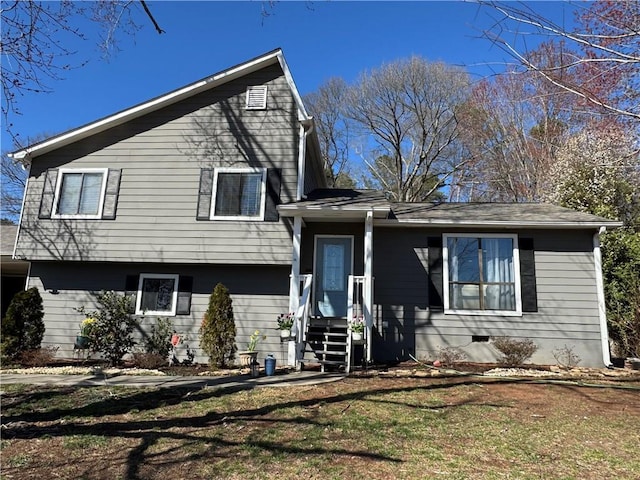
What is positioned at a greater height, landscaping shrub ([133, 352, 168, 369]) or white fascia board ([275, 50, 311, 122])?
white fascia board ([275, 50, 311, 122])

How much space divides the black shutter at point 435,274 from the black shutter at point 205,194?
16.2 feet

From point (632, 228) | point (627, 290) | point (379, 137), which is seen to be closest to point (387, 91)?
point (379, 137)

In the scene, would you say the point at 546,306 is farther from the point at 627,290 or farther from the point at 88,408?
the point at 88,408

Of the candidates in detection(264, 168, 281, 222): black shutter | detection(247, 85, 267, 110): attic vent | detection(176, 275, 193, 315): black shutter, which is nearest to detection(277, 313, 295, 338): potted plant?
detection(264, 168, 281, 222): black shutter

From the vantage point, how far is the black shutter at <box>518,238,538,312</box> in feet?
28.2

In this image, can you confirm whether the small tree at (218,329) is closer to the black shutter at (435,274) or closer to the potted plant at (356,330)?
the potted plant at (356,330)

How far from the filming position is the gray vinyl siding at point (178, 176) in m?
8.82

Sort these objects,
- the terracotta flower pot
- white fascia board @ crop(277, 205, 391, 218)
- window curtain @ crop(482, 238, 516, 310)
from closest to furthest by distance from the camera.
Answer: the terracotta flower pot, white fascia board @ crop(277, 205, 391, 218), window curtain @ crop(482, 238, 516, 310)

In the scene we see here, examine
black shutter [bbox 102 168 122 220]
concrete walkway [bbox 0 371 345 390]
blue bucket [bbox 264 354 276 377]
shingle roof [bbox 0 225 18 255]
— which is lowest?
concrete walkway [bbox 0 371 345 390]

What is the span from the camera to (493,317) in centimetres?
866

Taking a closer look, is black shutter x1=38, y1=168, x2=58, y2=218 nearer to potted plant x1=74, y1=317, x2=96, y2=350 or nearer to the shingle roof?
potted plant x1=74, y1=317, x2=96, y2=350

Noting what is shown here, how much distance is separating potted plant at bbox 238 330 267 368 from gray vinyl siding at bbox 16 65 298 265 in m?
1.63

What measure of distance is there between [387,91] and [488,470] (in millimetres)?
20339

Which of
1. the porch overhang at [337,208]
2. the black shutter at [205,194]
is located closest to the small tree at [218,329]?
the black shutter at [205,194]
